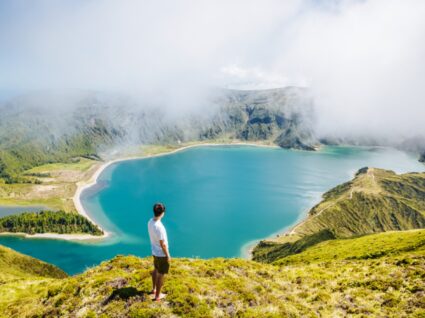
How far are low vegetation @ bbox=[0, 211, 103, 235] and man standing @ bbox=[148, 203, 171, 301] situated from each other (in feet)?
591

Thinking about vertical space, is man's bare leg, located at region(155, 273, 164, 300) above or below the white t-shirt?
below

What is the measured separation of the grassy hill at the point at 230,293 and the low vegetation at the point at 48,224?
17409 cm

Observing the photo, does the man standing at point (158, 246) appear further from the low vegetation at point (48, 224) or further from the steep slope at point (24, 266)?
the low vegetation at point (48, 224)

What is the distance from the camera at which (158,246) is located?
664 inches

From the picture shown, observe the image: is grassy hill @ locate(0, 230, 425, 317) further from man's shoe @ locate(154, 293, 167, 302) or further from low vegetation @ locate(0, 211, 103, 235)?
low vegetation @ locate(0, 211, 103, 235)

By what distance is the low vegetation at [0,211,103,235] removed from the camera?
18688cm

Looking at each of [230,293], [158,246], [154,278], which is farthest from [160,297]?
[230,293]

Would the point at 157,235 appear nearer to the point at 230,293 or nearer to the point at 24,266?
the point at 230,293

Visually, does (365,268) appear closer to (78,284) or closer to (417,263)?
(417,263)

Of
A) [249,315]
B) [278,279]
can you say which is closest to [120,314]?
[249,315]

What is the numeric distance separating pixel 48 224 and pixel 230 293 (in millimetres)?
204322

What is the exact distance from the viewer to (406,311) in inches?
764

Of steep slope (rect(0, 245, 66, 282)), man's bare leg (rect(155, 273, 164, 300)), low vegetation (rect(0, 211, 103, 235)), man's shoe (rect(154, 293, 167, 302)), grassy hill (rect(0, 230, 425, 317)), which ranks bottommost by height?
low vegetation (rect(0, 211, 103, 235))

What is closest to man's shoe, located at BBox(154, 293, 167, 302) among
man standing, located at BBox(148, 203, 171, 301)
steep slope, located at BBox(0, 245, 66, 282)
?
man standing, located at BBox(148, 203, 171, 301)
